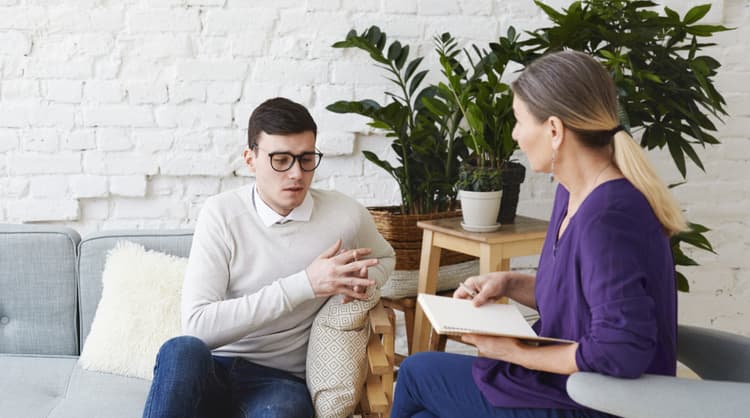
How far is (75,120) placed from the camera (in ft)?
8.87

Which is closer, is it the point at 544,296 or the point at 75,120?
the point at 544,296

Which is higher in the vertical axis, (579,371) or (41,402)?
(579,371)

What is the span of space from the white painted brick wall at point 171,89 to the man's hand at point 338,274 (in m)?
1.05

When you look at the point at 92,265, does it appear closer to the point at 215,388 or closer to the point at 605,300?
the point at 215,388

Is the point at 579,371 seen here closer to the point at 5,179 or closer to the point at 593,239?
the point at 593,239

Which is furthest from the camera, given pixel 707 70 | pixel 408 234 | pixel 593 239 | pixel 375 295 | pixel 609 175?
pixel 408 234

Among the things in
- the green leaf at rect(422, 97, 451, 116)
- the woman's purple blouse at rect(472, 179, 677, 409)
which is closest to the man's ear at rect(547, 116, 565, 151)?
the woman's purple blouse at rect(472, 179, 677, 409)

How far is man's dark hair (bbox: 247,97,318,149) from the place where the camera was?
75.8 inches

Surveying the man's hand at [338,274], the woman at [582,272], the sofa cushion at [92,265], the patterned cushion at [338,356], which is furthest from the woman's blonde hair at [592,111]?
the sofa cushion at [92,265]

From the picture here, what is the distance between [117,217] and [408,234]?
1088 mm

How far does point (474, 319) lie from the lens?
4.96ft

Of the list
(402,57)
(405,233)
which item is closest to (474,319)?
(405,233)

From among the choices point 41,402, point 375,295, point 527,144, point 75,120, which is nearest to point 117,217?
point 75,120

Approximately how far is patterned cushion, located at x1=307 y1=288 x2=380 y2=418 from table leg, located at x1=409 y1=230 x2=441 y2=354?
54cm
